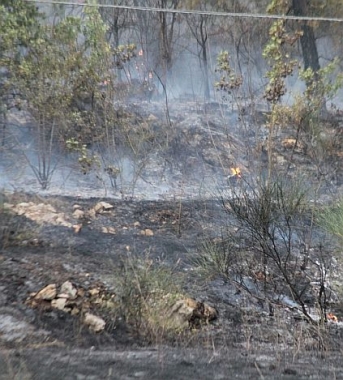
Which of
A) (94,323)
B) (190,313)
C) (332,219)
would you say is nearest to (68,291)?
(94,323)

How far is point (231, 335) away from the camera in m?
5.00

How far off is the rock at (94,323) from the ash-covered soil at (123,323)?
0.05 metres

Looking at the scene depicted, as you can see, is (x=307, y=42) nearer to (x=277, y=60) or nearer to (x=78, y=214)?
(x=277, y=60)

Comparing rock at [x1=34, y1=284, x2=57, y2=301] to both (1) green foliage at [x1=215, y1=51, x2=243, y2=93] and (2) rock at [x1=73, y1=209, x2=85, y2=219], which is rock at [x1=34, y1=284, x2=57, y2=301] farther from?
(1) green foliage at [x1=215, y1=51, x2=243, y2=93]

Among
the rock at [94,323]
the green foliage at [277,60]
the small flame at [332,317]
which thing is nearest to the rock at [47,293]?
the rock at [94,323]

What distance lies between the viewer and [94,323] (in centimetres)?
482

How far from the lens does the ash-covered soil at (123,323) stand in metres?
3.66

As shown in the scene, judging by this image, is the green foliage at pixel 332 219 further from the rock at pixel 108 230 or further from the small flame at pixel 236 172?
the rock at pixel 108 230

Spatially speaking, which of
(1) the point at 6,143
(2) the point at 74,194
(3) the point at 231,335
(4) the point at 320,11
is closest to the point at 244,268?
(3) the point at 231,335

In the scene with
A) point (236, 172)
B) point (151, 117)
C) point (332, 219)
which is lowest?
point (332, 219)

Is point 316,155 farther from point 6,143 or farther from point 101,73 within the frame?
point 6,143

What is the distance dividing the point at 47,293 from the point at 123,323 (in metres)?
A: 0.78

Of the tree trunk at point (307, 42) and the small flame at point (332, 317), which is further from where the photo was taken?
the tree trunk at point (307, 42)

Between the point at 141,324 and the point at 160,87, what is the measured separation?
518 centimetres
